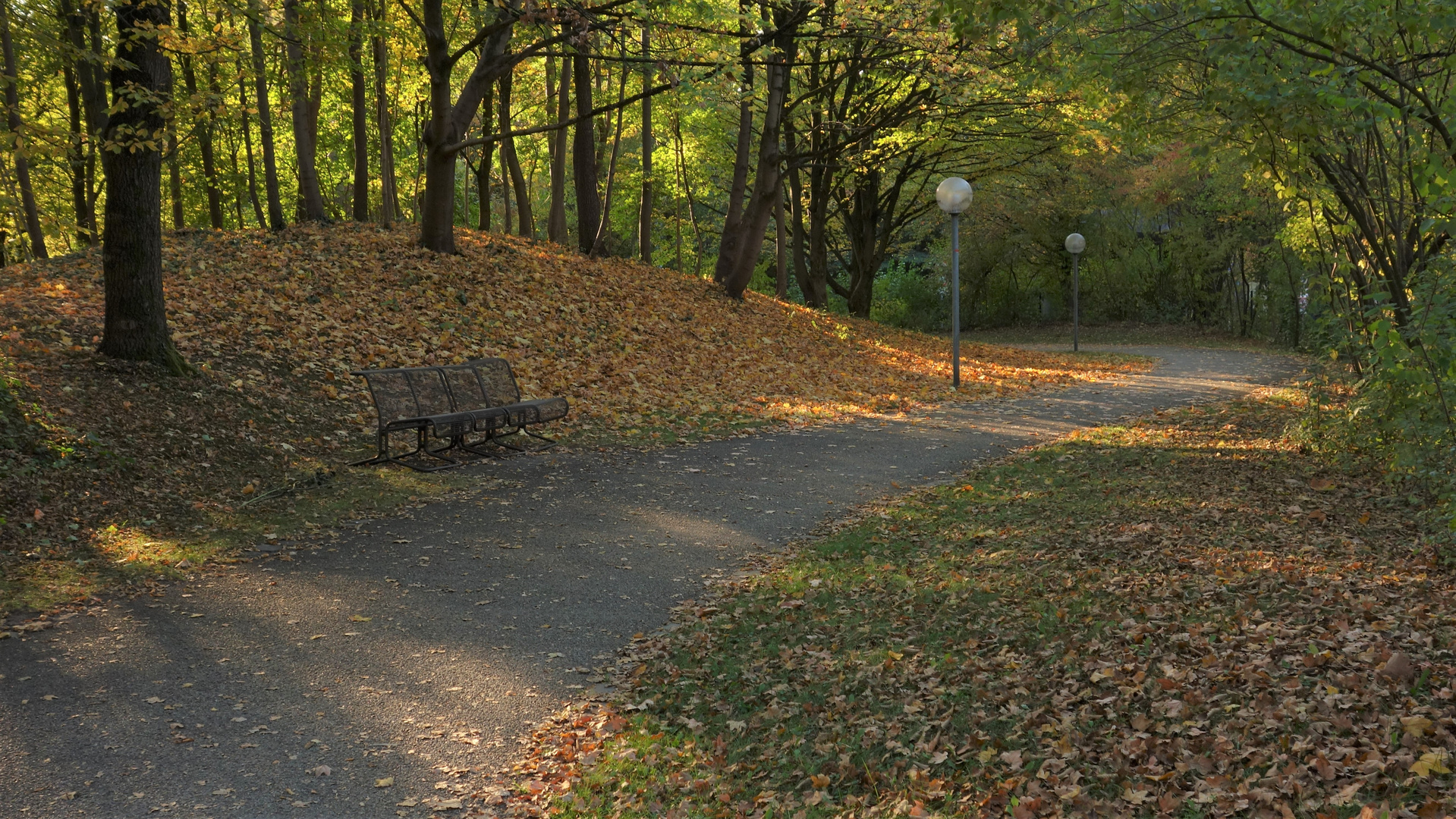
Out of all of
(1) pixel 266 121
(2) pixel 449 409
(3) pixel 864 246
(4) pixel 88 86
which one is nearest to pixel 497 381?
(2) pixel 449 409

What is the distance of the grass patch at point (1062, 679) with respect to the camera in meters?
3.67

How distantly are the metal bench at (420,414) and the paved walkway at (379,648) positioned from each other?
613mm

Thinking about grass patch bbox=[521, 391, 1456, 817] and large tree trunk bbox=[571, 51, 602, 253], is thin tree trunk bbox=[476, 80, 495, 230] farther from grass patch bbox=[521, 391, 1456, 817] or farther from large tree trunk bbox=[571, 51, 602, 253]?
grass patch bbox=[521, 391, 1456, 817]

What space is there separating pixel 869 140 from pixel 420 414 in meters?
16.2

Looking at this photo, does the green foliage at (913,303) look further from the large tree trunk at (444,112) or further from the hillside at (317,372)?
the large tree trunk at (444,112)

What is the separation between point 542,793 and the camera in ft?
13.4

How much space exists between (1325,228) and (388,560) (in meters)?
13.5

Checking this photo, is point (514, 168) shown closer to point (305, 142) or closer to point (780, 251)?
point (305, 142)

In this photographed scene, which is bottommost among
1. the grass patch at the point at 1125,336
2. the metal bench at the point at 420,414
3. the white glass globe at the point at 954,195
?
the metal bench at the point at 420,414

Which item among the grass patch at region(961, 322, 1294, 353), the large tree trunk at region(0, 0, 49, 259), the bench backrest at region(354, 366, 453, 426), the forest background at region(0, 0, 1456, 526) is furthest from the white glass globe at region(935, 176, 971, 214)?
the grass patch at region(961, 322, 1294, 353)

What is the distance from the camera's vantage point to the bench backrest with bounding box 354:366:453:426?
954 centimetres

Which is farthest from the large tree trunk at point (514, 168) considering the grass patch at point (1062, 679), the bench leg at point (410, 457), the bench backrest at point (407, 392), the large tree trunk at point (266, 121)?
the grass patch at point (1062, 679)

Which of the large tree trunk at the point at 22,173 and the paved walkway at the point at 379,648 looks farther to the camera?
the large tree trunk at the point at 22,173

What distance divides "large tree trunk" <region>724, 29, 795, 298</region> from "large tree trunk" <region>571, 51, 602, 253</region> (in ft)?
10.0
